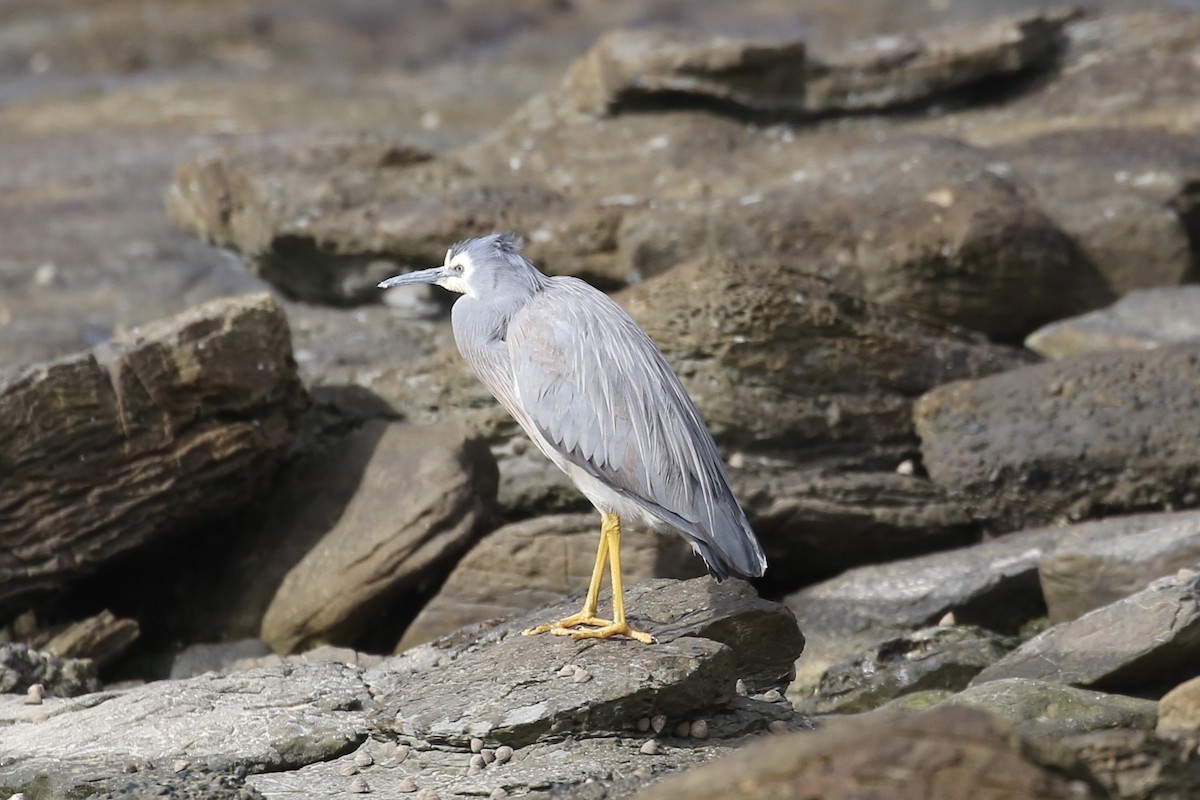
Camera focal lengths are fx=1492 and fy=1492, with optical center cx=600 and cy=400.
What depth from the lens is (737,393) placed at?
26.5ft

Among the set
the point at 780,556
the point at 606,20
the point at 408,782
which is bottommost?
the point at 780,556

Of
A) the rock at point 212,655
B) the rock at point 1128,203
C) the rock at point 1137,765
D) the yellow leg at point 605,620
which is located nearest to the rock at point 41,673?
the rock at point 212,655

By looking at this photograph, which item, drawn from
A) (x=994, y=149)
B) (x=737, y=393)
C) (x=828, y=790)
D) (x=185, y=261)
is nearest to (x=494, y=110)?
(x=185, y=261)

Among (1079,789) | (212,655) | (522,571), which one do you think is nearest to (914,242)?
(522,571)

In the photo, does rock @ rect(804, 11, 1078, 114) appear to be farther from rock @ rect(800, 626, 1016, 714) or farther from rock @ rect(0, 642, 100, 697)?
rock @ rect(0, 642, 100, 697)

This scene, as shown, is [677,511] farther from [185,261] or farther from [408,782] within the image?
[185,261]

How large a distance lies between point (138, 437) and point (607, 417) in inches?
118

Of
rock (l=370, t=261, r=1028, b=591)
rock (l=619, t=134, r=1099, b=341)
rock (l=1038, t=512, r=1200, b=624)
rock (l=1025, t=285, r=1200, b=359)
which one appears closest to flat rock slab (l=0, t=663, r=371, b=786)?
rock (l=370, t=261, r=1028, b=591)

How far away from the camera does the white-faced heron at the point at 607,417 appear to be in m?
5.43

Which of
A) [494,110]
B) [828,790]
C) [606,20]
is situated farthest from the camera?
[606,20]

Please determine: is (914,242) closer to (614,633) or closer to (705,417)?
(705,417)

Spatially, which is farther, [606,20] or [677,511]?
[606,20]

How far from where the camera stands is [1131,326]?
9109 millimetres

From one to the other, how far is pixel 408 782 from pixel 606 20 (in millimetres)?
15911
